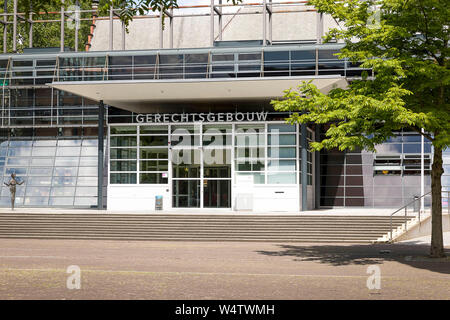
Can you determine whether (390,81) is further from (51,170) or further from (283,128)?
(51,170)

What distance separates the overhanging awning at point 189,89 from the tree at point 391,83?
10813 millimetres

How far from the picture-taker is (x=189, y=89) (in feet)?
102

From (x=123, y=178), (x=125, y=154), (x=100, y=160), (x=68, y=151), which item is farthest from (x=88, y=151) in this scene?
(x=123, y=178)

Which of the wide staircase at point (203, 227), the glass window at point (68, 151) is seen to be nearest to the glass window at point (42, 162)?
the glass window at point (68, 151)

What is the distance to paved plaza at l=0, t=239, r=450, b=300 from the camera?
35.3ft

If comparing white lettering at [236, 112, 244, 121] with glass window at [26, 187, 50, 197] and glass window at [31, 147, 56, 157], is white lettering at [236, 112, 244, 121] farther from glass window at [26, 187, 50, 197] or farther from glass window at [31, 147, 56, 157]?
glass window at [31, 147, 56, 157]

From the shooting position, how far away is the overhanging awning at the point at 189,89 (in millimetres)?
29438

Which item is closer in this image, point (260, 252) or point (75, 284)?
point (75, 284)

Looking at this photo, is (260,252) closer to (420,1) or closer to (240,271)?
(240,271)

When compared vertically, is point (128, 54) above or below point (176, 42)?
Result: below
